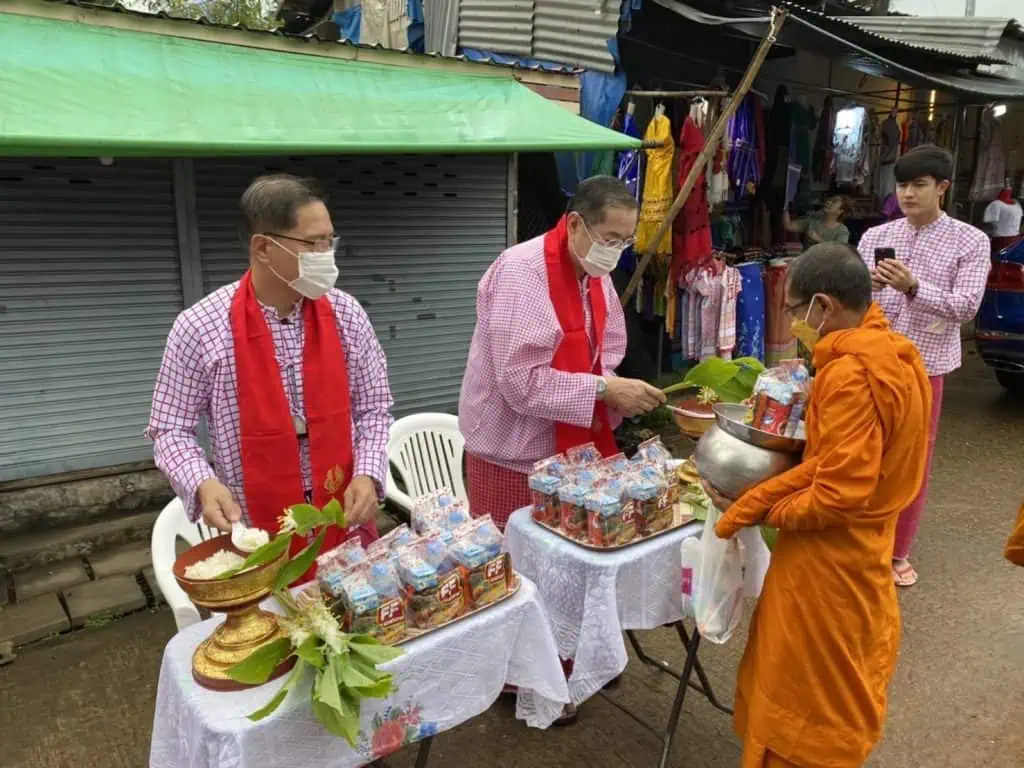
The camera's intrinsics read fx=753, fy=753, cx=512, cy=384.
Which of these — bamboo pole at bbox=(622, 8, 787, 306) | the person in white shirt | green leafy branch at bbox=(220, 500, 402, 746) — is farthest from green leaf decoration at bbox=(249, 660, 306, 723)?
the person in white shirt

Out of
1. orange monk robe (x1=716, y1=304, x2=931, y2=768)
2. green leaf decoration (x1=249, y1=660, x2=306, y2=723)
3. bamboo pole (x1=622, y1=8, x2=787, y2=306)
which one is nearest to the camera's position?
green leaf decoration (x1=249, y1=660, x2=306, y2=723)

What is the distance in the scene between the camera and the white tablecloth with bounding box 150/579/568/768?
1586 mm

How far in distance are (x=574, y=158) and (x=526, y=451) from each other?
11.6 feet

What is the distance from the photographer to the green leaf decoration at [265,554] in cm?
163

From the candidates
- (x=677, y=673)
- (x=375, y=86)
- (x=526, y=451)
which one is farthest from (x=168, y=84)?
(x=677, y=673)

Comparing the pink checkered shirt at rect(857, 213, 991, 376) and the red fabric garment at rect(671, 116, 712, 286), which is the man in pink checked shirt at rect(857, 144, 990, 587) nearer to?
the pink checkered shirt at rect(857, 213, 991, 376)

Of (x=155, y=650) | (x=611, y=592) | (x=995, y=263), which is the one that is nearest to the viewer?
(x=611, y=592)

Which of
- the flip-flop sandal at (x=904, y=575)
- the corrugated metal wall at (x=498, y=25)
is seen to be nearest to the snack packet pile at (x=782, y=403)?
the flip-flop sandal at (x=904, y=575)

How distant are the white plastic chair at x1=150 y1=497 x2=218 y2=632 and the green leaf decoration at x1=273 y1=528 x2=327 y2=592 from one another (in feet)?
2.54

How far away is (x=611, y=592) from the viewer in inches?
87.7

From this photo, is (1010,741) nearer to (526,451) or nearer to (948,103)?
(526,451)

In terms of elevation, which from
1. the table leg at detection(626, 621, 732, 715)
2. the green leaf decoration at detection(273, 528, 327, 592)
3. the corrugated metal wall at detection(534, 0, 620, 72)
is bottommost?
the table leg at detection(626, 621, 732, 715)

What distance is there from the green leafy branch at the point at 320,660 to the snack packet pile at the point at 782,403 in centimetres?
117

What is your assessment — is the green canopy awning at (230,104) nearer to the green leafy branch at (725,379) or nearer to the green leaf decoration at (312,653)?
the green leafy branch at (725,379)
